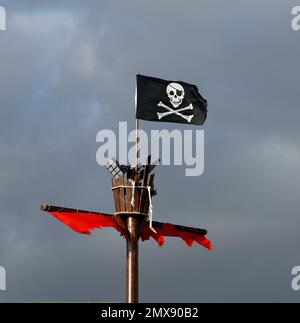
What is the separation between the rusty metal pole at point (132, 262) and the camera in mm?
52031

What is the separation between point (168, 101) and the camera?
55.7 meters

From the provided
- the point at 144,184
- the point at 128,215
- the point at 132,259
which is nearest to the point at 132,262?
the point at 132,259

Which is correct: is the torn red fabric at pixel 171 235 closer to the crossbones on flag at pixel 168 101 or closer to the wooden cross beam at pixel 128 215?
the wooden cross beam at pixel 128 215

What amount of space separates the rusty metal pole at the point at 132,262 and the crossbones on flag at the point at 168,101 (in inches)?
224

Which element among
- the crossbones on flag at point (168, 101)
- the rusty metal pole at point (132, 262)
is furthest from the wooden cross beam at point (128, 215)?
the crossbones on flag at point (168, 101)

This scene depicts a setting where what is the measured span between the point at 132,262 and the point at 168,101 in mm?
8815

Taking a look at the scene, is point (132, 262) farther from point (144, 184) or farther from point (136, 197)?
point (144, 184)

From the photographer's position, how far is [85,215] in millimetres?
53250

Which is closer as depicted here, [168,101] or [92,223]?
[92,223]

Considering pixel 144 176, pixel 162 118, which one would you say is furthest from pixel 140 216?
pixel 162 118

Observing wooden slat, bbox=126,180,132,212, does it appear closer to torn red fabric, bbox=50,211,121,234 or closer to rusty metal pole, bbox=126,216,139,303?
rusty metal pole, bbox=126,216,139,303

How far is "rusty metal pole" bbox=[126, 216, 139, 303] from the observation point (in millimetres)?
52031
